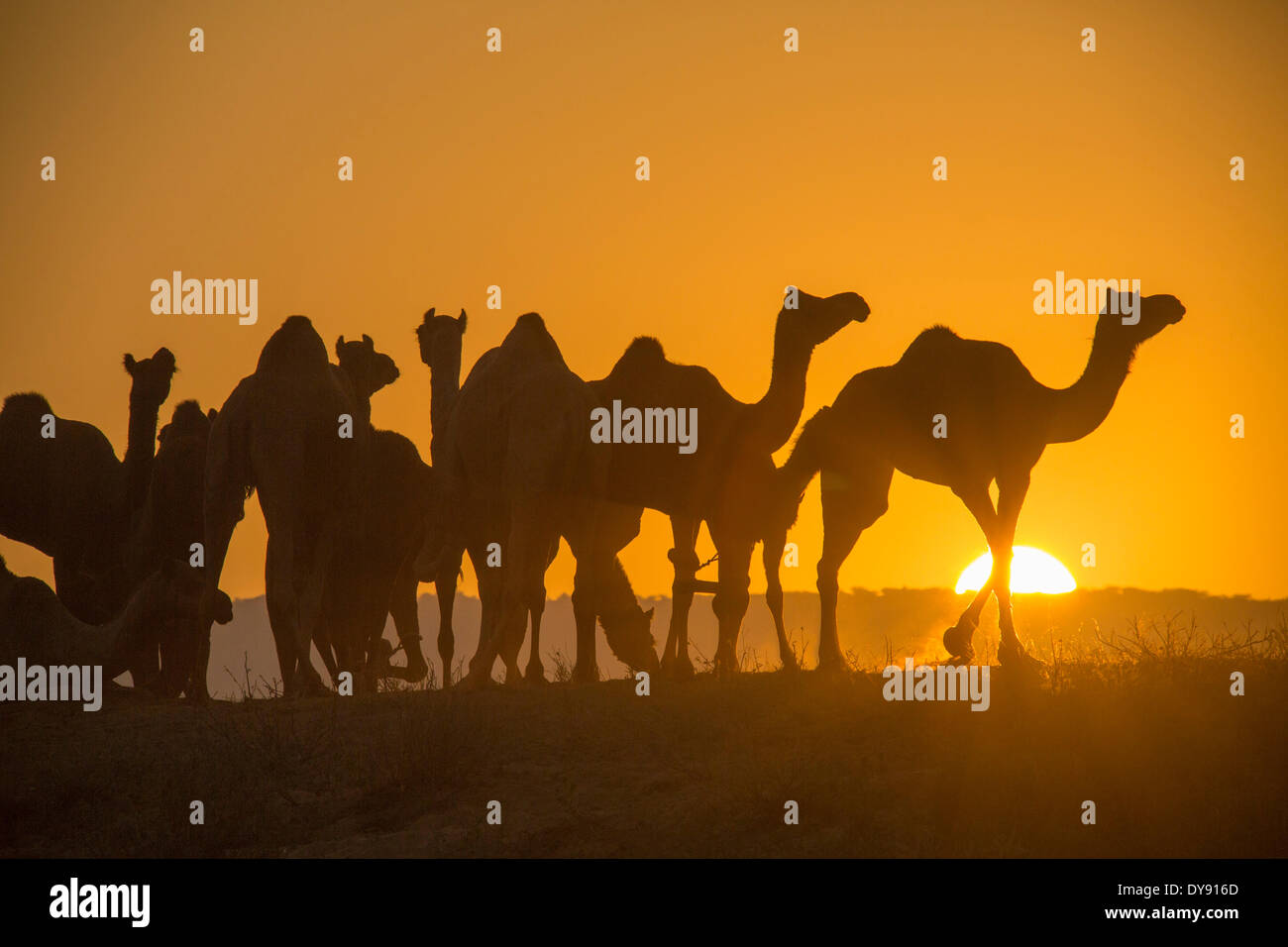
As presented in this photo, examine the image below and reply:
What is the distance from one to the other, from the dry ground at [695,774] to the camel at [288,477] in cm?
136

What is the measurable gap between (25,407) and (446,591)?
702 cm

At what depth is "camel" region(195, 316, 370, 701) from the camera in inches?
624

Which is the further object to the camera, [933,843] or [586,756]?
[586,756]

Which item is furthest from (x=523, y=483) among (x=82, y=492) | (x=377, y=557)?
(x=82, y=492)

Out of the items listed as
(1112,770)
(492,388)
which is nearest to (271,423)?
(492,388)

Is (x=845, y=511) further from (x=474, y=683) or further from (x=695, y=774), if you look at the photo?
(x=695, y=774)

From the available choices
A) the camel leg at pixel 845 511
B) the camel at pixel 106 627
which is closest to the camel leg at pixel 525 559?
the camel leg at pixel 845 511

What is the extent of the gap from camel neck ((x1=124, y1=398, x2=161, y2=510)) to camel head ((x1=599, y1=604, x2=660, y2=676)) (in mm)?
7228

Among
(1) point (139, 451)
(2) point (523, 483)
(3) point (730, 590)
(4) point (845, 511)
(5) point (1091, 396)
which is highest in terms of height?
(1) point (139, 451)

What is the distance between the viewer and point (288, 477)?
1589cm

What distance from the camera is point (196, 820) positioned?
40.9 ft
